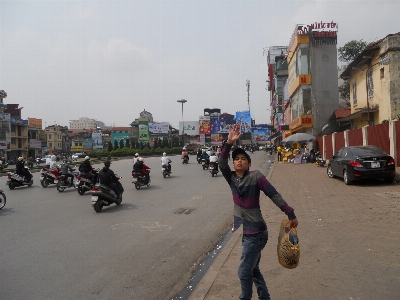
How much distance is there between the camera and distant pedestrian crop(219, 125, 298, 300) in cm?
353

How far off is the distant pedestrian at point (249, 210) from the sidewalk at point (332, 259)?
0.69m

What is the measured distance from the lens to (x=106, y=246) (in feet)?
21.6

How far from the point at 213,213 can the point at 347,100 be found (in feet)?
110

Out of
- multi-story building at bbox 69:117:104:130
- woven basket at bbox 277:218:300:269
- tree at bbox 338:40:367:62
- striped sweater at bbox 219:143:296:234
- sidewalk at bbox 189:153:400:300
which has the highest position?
multi-story building at bbox 69:117:104:130

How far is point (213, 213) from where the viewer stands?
9.77 metres

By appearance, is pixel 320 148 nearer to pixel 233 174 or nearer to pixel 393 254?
pixel 393 254

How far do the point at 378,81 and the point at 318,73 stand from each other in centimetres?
1362

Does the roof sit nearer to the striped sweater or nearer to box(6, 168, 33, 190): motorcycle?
the striped sweater

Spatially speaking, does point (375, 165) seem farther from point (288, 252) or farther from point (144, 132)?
point (144, 132)

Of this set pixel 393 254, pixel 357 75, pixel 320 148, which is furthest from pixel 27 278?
pixel 320 148

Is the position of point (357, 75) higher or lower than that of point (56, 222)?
higher

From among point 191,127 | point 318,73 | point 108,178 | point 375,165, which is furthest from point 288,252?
point 191,127

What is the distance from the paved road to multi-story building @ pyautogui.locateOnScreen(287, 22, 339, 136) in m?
24.8

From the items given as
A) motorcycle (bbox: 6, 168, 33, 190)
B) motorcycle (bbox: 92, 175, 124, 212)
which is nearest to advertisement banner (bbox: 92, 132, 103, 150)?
motorcycle (bbox: 6, 168, 33, 190)
